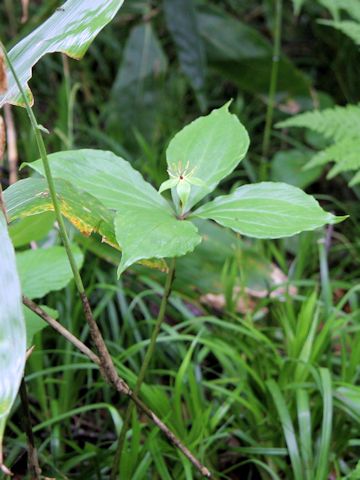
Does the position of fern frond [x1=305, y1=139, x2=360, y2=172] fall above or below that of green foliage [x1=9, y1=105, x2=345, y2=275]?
below

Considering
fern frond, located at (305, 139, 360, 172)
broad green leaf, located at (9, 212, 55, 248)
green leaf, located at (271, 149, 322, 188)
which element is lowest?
green leaf, located at (271, 149, 322, 188)

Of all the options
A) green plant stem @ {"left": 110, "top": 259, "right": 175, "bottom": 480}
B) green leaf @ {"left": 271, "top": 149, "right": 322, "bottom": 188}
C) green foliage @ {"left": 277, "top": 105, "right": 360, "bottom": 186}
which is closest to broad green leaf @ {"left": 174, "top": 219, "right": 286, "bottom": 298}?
green foliage @ {"left": 277, "top": 105, "right": 360, "bottom": 186}

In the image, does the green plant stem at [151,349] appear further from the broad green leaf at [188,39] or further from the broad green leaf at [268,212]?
the broad green leaf at [188,39]

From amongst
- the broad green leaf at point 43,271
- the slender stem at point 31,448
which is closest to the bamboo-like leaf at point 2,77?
the slender stem at point 31,448

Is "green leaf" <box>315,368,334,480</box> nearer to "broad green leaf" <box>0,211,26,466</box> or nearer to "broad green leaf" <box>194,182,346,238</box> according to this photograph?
"broad green leaf" <box>194,182,346,238</box>

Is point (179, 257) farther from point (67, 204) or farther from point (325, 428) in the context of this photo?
point (67, 204)

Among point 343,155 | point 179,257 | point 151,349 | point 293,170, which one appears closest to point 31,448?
point 151,349

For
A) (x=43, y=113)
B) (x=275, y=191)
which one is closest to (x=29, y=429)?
(x=275, y=191)

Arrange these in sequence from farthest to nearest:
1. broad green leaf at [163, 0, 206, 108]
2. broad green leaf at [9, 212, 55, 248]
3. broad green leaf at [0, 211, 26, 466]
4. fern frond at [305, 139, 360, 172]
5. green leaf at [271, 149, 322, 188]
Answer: broad green leaf at [163, 0, 206, 108] → green leaf at [271, 149, 322, 188] → fern frond at [305, 139, 360, 172] → broad green leaf at [9, 212, 55, 248] → broad green leaf at [0, 211, 26, 466]
